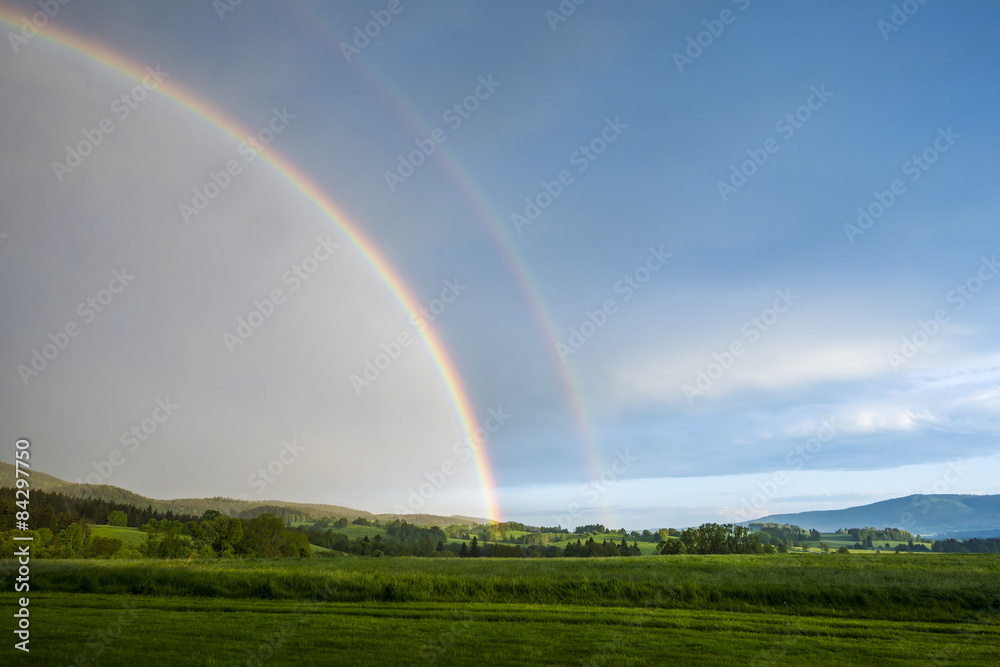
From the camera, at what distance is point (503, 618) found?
63.9ft

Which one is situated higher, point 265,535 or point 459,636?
point 265,535

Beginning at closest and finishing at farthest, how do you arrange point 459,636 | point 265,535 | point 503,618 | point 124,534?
point 459,636 → point 503,618 → point 265,535 → point 124,534

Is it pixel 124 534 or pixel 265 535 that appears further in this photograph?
pixel 124 534

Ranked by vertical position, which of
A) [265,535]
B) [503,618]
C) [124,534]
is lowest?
[503,618]

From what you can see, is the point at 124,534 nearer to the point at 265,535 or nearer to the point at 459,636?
the point at 265,535

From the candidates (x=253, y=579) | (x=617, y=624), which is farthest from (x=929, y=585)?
(x=253, y=579)

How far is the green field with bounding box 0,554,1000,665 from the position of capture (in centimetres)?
1379

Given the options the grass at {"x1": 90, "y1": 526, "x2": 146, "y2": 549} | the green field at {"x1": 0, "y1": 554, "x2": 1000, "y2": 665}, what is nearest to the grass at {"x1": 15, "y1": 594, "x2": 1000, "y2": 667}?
the green field at {"x1": 0, "y1": 554, "x2": 1000, "y2": 665}

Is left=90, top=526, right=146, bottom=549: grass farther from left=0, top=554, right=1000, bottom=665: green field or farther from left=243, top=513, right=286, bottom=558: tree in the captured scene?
left=0, top=554, right=1000, bottom=665: green field

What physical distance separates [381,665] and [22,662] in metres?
7.07

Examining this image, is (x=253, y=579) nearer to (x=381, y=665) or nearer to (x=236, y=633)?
(x=236, y=633)

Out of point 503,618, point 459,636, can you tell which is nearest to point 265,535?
point 503,618

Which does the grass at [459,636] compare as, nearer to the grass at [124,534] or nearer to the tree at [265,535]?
the tree at [265,535]

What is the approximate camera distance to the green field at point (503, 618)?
45.2 ft
